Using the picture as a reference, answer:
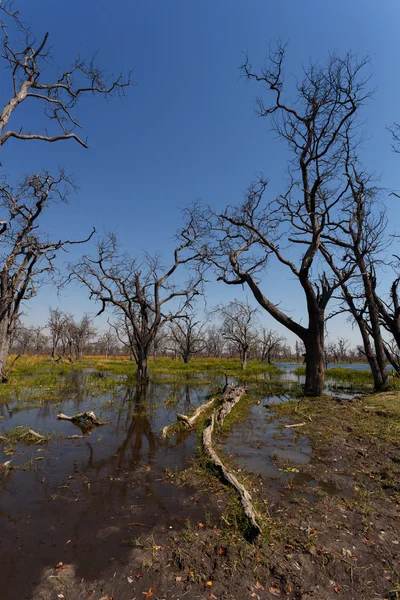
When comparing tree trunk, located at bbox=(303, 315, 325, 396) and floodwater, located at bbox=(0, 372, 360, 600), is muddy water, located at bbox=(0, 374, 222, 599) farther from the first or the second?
tree trunk, located at bbox=(303, 315, 325, 396)

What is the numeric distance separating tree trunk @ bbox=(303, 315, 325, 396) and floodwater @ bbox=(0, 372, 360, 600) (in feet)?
15.1

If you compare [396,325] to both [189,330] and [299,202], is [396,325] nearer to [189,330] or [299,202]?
[299,202]

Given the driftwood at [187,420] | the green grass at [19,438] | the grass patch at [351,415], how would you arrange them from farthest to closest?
1. the grass patch at [351,415]
2. the driftwood at [187,420]
3. the green grass at [19,438]

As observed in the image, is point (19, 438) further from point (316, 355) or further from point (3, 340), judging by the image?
point (316, 355)

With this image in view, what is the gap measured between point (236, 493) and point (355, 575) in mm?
1909

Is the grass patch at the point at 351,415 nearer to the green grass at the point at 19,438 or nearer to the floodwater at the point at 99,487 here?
the floodwater at the point at 99,487

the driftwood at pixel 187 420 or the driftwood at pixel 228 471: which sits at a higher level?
the driftwood at pixel 228 471

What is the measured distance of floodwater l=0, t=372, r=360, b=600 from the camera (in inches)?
129

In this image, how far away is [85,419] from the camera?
905cm

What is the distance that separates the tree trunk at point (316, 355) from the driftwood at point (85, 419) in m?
9.03

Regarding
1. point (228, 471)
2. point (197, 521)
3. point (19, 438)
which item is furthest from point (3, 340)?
point (197, 521)

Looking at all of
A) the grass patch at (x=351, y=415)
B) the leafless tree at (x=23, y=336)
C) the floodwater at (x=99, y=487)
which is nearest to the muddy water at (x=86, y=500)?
the floodwater at (x=99, y=487)

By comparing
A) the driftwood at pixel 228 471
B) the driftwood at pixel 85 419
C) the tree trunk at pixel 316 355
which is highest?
the tree trunk at pixel 316 355

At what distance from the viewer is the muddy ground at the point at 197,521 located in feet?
9.48
